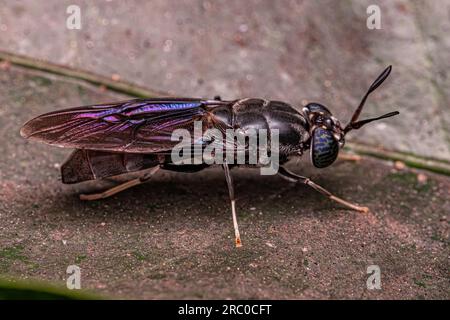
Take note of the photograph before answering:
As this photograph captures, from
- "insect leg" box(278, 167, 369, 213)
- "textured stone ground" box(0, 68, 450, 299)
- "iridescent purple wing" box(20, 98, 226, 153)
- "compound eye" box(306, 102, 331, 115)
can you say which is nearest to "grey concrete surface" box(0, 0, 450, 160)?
"textured stone ground" box(0, 68, 450, 299)

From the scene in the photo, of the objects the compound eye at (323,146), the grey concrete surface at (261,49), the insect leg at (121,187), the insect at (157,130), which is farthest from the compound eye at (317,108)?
the insect leg at (121,187)

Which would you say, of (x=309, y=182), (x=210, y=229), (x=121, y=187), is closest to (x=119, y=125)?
(x=121, y=187)

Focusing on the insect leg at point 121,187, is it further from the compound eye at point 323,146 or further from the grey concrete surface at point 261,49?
the compound eye at point 323,146

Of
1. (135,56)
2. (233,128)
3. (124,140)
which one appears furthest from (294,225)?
(135,56)

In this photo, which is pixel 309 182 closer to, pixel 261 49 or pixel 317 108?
pixel 317 108

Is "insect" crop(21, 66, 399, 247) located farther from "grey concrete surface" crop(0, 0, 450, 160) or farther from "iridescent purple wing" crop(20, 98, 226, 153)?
"grey concrete surface" crop(0, 0, 450, 160)
